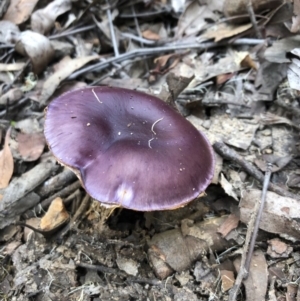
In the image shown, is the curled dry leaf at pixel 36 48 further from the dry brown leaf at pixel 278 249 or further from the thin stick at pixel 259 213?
the dry brown leaf at pixel 278 249

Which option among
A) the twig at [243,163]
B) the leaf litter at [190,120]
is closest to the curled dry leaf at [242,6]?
the leaf litter at [190,120]

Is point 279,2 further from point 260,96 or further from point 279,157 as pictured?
point 279,157

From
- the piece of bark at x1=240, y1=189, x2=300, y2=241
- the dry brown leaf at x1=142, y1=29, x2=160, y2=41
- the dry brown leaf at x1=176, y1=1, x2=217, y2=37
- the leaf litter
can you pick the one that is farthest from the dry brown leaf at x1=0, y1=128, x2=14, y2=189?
the dry brown leaf at x1=176, y1=1, x2=217, y2=37

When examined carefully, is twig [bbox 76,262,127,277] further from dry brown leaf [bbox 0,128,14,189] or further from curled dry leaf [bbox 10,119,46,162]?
curled dry leaf [bbox 10,119,46,162]

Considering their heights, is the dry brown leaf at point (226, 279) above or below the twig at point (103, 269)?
below

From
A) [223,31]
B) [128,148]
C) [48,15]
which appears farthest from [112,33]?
[128,148]

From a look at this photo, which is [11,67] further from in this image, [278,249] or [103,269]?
[278,249]

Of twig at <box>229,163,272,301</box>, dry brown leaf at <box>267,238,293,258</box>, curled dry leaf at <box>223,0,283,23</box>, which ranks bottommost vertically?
dry brown leaf at <box>267,238,293,258</box>
